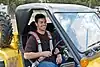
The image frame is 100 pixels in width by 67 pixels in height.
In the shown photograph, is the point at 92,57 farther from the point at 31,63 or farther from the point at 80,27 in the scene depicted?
the point at 31,63

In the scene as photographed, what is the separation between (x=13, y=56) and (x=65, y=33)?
1.09 m

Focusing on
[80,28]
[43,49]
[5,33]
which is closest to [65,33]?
[80,28]

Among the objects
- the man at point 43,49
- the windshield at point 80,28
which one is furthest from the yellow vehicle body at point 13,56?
the windshield at point 80,28

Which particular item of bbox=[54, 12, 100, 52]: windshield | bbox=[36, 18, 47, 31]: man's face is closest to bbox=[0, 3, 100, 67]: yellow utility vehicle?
bbox=[54, 12, 100, 52]: windshield

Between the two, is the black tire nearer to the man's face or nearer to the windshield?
the man's face

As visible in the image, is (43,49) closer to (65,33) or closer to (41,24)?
(41,24)

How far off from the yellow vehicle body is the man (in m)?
0.39

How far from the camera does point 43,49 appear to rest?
A: 4062 mm

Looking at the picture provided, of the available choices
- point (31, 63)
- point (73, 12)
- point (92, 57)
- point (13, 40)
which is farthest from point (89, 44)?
point (13, 40)

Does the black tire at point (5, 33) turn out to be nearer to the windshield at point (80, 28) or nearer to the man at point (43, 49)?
the man at point (43, 49)

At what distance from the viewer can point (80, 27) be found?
13.2ft

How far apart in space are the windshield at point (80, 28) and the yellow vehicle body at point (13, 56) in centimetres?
88

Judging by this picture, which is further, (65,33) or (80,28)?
(80,28)

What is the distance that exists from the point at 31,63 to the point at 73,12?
0.90m
